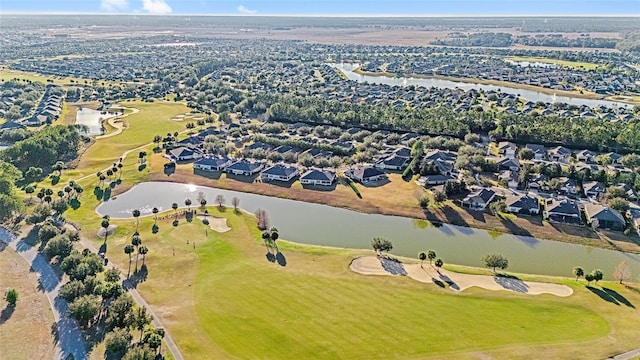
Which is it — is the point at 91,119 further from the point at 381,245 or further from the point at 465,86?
the point at 465,86

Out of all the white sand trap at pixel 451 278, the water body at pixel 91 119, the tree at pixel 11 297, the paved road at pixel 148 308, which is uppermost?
the tree at pixel 11 297

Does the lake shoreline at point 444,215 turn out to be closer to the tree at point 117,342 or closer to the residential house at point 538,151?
the residential house at point 538,151

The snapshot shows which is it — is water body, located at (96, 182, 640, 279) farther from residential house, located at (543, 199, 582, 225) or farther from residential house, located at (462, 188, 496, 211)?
residential house, located at (462, 188, 496, 211)

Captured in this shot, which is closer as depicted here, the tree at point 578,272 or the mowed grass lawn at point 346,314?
the mowed grass lawn at point 346,314

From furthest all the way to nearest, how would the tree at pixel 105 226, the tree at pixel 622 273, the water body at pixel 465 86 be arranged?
1. the water body at pixel 465 86
2. the tree at pixel 105 226
3. the tree at pixel 622 273

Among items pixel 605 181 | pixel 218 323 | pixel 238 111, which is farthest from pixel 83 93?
pixel 605 181

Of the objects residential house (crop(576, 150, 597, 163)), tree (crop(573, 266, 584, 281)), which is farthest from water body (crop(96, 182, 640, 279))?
residential house (crop(576, 150, 597, 163))

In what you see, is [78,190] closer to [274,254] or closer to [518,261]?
[274,254]

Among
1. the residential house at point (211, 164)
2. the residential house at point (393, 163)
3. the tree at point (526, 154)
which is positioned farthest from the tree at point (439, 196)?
the residential house at point (211, 164)
